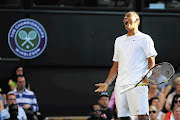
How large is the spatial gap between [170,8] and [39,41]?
3.22 metres

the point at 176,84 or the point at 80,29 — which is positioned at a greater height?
the point at 80,29

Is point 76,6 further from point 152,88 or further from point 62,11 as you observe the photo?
point 152,88

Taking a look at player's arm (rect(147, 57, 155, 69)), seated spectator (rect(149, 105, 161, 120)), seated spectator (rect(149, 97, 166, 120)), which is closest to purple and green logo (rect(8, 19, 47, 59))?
seated spectator (rect(149, 97, 166, 120))

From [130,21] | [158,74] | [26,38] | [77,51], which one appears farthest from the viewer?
[77,51]

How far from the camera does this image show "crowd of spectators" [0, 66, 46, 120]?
9512 mm

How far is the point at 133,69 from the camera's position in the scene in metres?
6.57

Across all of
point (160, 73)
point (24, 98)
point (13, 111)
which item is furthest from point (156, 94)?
point (160, 73)

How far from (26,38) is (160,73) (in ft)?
18.9

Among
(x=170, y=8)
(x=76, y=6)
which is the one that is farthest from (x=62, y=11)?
(x=170, y=8)

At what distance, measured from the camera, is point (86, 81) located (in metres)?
11.7

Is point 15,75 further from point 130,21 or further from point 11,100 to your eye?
point 130,21

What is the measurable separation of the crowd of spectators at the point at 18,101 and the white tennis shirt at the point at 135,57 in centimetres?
347

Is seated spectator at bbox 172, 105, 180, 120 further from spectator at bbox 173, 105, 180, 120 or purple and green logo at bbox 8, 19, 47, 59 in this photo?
purple and green logo at bbox 8, 19, 47, 59

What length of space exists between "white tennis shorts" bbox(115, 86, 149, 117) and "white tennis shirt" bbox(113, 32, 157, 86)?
0.13 metres
